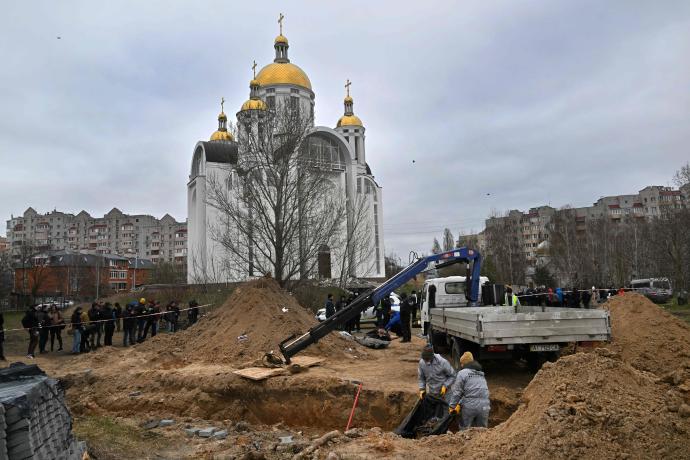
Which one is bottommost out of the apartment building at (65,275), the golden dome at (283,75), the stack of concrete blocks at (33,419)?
the stack of concrete blocks at (33,419)

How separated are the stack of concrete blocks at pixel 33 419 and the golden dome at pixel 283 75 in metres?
43.9

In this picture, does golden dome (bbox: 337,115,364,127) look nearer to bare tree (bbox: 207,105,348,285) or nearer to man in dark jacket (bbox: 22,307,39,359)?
bare tree (bbox: 207,105,348,285)

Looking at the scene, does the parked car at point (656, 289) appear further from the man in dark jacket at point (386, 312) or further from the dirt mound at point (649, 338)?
the dirt mound at point (649, 338)

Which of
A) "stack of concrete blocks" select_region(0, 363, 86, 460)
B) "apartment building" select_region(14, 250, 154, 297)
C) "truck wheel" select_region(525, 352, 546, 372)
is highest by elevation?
"apartment building" select_region(14, 250, 154, 297)

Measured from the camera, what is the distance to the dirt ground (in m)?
4.84

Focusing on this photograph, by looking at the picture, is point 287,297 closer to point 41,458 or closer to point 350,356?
point 350,356

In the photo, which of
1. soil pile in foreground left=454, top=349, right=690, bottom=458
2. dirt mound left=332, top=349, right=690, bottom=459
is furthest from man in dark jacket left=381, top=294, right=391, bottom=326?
soil pile in foreground left=454, top=349, right=690, bottom=458

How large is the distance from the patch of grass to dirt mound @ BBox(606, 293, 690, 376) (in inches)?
336

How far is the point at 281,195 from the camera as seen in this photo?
2305cm

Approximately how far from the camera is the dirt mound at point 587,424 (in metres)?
4.57

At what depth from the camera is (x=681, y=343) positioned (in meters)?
9.67

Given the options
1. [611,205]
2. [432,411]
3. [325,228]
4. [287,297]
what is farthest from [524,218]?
[432,411]

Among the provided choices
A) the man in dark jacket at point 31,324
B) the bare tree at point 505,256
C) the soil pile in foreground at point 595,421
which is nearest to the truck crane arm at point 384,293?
the soil pile in foreground at point 595,421

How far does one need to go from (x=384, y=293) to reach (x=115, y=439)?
6328 mm
